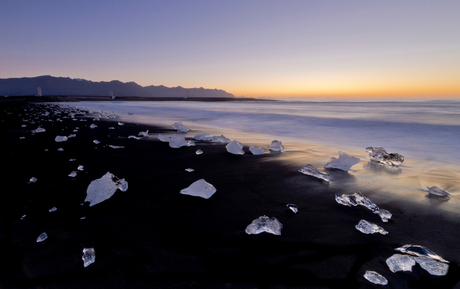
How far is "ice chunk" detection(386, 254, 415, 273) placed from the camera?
4.11 feet

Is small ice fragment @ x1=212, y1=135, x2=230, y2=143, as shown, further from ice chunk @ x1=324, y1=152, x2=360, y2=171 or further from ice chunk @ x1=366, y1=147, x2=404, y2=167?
ice chunk @ x1=366, y1=147, x2=404, y2=167

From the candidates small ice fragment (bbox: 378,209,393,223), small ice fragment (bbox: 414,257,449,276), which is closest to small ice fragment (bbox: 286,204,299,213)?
small ice fragment (bbox: 378,209,393,223)

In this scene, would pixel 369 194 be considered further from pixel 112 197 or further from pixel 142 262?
pixel 112 197

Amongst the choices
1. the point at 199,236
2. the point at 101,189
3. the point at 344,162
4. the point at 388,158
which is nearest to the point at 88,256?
the point at 199,236

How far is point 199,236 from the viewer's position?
5.07 feet

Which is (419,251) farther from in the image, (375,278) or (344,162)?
(344,162)

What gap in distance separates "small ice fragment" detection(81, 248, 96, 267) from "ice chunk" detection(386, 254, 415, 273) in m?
1.80

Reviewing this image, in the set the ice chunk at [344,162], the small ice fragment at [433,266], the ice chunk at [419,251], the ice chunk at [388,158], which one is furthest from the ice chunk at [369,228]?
the ice chunk at [388,158]

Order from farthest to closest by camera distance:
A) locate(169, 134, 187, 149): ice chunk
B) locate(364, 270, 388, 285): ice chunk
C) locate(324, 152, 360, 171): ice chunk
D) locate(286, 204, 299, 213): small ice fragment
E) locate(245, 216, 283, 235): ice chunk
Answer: locate(169, 134, 187, 149): ice chunk < locate(324, 152, 360, 171): ice chunk < locate(286, 204, 299, 213): small ice fragment < locate(245, 216, 283, 235): ice chunk < locate(364, 270, 388, 285): ice chunk

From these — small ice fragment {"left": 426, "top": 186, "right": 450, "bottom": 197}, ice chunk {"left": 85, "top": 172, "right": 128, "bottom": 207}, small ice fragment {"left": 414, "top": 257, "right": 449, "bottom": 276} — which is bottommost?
small ice fragment {"left": 426, "top": 186, "right": 450, "bottom": 197}

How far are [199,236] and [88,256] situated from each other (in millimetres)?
690

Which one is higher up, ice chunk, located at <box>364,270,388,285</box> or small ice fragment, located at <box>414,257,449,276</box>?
small ice fragment, located at <box>414,257,449,276</box>

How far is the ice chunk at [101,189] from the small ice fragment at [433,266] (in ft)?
8.16

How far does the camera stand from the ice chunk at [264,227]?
1.58m
